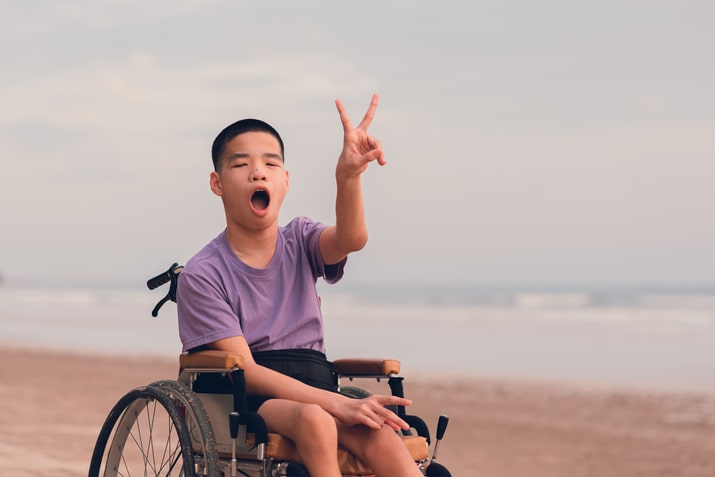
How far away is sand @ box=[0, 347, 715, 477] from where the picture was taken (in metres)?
7.82

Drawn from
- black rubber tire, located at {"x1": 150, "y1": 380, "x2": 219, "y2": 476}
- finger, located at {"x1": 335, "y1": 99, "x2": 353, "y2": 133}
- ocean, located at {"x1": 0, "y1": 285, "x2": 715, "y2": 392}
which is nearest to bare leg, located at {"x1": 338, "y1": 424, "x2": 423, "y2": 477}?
black rubber tire, located at {"x1": 150, "y1": 380, "x2": 219, "y2": 476}

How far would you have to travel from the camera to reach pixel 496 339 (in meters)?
21.9

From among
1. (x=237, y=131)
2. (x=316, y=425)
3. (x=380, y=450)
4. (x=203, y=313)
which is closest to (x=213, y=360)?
(x=203, y=313)

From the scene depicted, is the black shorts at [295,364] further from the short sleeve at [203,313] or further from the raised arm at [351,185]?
the raised arm at [351,185]

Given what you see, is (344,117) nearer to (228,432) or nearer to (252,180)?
(252,180)

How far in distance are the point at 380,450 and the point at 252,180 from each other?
39.6 inches

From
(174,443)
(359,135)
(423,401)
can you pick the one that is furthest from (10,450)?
(423,401)

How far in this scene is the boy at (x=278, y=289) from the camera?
3270mm

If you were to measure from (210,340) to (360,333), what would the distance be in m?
18.4

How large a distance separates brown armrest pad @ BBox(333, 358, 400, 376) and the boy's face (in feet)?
2.13

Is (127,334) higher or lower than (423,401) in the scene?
higher

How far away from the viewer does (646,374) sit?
1467 cm

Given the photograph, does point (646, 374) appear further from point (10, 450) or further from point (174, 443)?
point (10, 450)

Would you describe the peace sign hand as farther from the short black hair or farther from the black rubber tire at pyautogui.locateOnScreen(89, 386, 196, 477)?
the black rubber tire at pyautogui.locateOnScreen(89, 386, 196, 477)
